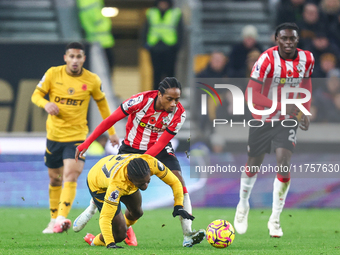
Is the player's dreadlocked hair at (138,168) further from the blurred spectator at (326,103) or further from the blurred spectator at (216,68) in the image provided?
the blurred spectator at (216,68)

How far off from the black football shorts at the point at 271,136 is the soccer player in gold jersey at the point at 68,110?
176 cm

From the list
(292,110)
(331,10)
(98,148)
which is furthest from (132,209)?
(331,10)

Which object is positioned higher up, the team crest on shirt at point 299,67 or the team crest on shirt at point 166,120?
the team crest on shirt at point 299,67

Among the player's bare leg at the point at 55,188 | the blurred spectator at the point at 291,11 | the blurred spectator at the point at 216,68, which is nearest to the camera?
the player's bare leg at the point at 55,188

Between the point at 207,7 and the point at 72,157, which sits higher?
the point at 207,7

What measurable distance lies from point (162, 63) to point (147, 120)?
21.3ft

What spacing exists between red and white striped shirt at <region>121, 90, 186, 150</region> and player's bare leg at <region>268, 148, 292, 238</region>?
1.35 metres

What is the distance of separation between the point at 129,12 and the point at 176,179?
43.3 ft

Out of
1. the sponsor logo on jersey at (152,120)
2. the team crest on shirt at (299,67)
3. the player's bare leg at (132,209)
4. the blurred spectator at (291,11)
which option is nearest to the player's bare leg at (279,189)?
the team crest on shirt at (299,67)

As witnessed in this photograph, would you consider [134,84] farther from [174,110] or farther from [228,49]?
[174,110]

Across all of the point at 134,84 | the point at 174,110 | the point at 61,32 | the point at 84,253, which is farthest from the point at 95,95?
the point at 134,84

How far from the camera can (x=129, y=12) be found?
60.3 feet

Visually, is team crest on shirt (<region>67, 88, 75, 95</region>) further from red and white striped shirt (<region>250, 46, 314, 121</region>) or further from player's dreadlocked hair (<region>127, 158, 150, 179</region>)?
player's dreadlocked hair (<region>127, 158, 150, 179</region>)

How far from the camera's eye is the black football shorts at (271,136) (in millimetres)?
7102
